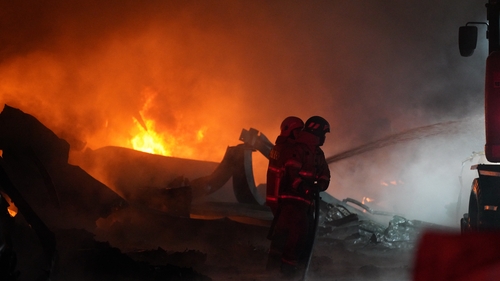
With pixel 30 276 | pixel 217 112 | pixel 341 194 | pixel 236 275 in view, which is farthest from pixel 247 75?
pixel 30 276

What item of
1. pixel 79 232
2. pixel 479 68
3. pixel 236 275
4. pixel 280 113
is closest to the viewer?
pixel 79 232

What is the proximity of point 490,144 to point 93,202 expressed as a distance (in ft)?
16.5

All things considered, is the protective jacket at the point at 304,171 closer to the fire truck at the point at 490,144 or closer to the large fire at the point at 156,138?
the fire truck at the point at 490,144

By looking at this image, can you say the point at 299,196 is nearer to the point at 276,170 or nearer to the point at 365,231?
the point at 276,170

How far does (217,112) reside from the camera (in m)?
17.3

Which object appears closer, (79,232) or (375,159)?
(79,232)

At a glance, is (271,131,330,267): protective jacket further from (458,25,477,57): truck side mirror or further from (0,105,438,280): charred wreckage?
(458,25,477,57): truck side mirror

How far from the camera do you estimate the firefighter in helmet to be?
556cm

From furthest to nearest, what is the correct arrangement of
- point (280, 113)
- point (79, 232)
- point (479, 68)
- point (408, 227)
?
point (280, 113) < point (479, 68) < point (408, 227) < point (79, 232)

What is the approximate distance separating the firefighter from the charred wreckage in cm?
110

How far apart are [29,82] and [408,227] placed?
28.8ft

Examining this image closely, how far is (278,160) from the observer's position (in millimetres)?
5602

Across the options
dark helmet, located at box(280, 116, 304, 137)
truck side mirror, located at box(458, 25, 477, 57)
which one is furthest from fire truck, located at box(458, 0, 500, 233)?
dark helmet, located at box(280, 116, 304, 137)

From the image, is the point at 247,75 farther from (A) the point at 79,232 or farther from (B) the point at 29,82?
(A) the point at 79,232
